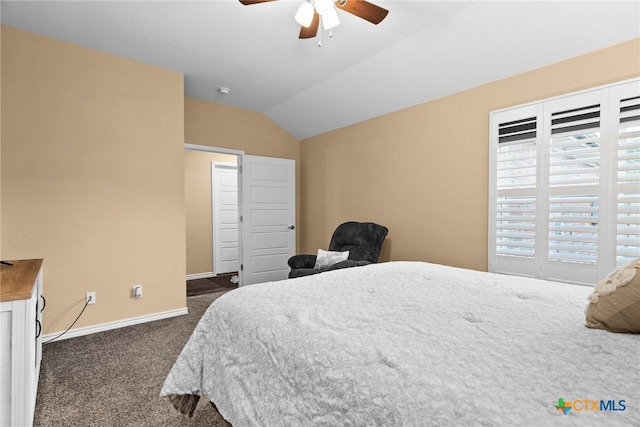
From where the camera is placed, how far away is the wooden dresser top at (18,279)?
133 cm

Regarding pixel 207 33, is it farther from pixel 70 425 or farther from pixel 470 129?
pixel 70 425

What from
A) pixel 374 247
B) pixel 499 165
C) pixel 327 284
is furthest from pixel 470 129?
pixel 327 284

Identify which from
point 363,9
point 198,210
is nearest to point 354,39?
point 363,9

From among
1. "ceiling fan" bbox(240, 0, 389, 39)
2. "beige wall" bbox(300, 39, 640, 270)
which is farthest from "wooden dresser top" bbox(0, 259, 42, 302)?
"beige wall" bbox(300, 39, 640, 270)

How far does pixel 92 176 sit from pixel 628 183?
4.37m

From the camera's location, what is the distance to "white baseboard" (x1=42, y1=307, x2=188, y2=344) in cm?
286

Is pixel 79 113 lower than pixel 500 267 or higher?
higher

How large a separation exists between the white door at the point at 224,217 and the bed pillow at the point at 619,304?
5506 mm

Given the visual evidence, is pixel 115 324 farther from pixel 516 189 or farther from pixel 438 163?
pixel 516 189

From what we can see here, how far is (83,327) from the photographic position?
116 inches

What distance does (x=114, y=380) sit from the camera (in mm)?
2129

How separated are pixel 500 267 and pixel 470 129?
1351 mm

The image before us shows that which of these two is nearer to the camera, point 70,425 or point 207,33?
point 70,425

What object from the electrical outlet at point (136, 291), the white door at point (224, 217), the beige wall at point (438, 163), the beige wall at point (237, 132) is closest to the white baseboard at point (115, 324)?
the electrical outlet at point (136, 291)
